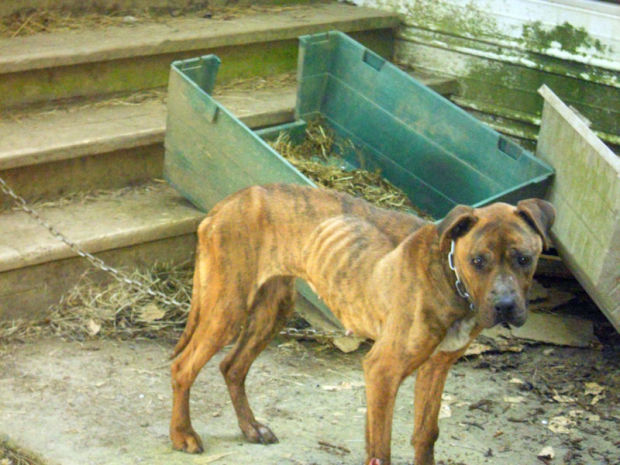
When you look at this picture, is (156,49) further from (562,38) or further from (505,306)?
(505,306)

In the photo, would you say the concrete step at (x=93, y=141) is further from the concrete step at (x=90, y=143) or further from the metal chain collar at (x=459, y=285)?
the metal chain collar at (x=459, y=285)

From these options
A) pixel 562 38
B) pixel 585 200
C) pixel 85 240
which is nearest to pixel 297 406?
pixel 85 240

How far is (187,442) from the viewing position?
428cm

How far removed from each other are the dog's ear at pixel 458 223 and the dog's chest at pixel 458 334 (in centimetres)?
32

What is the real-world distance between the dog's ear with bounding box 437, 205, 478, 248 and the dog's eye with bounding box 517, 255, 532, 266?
0.20m

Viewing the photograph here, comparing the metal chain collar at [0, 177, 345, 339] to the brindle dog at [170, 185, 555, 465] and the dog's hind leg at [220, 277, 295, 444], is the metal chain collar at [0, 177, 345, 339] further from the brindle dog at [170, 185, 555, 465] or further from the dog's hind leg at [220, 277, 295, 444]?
the brindle dog at [170, 185, 555, 465]

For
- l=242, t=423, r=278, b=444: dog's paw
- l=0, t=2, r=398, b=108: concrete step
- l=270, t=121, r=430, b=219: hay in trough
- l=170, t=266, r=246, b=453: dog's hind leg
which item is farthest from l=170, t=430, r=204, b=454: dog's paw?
l=0, t=2, r=398, b=108: concrete step

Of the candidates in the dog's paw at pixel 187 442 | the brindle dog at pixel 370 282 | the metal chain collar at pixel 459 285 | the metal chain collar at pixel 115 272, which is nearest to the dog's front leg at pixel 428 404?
the brindle dog at pixel 370 282

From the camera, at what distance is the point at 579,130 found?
5.10 metres

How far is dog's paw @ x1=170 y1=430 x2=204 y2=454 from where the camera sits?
4.27 meters

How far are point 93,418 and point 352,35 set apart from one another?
12.1 feet

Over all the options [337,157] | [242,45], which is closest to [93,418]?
[337,157]

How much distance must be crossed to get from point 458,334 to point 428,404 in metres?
0.43

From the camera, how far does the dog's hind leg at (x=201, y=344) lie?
4.16 meters
